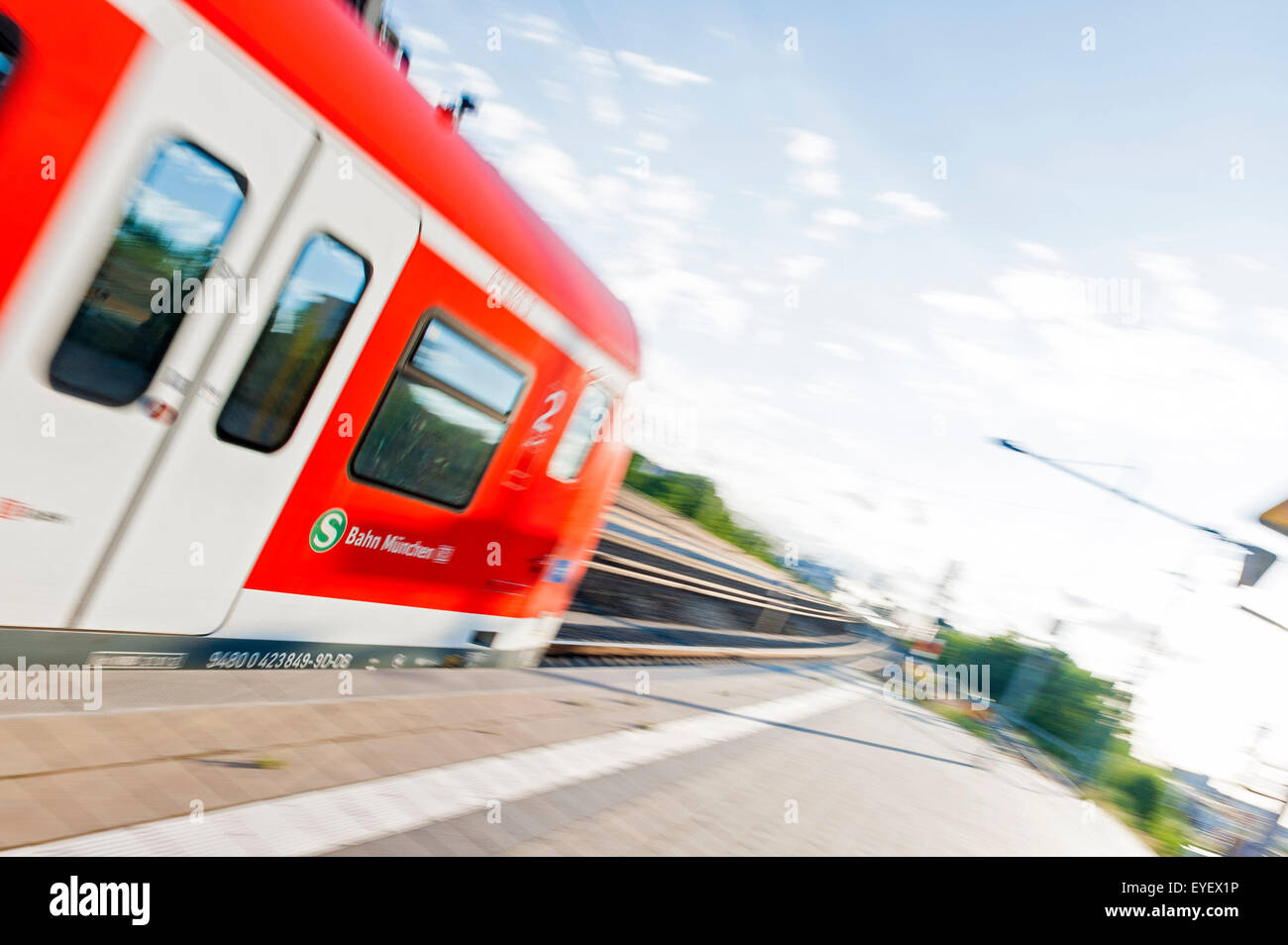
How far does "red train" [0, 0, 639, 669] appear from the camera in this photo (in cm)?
368

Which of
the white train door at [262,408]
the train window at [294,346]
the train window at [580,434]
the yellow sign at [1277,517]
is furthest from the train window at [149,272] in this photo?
the yellow sign at [1277,517]

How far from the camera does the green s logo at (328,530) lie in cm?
554

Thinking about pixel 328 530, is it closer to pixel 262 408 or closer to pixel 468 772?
pixel 262 408

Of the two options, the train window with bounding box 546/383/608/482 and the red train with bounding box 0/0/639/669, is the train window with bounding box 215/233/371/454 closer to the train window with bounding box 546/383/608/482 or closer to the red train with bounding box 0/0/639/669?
the red train with bounding box 0/0/639/669

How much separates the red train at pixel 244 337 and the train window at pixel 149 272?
0.01 m

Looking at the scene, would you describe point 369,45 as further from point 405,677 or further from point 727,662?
point 727,662

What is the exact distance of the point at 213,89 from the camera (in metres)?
4.01

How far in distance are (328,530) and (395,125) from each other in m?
2.40

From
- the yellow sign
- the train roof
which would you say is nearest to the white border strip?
the train roof

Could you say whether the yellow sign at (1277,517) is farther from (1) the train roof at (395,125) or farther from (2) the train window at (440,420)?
(2) the train window at (440,420)

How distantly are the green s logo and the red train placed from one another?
14 millimetres

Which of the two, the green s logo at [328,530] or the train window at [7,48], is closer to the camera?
the train window at [7,48]
